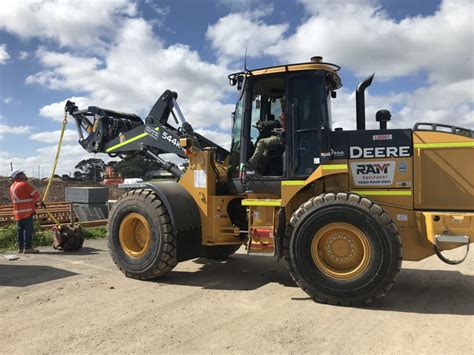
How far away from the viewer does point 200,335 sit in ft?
14.9

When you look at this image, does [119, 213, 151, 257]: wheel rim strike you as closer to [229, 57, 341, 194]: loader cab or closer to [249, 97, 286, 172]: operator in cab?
[229, 57, 341, 194]: loader cab

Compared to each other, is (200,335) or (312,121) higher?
(312,121)

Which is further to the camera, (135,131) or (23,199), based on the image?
(23,199)

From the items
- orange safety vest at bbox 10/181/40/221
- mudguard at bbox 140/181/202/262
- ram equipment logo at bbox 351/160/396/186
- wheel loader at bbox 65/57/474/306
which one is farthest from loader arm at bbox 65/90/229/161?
ram equipment logo at bbox 351/160/396/186

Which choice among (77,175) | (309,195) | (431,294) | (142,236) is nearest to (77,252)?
(142,236)

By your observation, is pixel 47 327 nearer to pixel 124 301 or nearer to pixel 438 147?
pixel 124 301

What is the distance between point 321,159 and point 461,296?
263 centimetres

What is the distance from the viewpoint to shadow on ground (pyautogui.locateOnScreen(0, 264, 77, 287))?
6750mm

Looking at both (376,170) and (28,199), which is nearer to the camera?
(376,170)

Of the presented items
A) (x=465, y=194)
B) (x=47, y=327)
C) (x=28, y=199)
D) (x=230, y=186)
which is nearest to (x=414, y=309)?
(x=465, y=194)

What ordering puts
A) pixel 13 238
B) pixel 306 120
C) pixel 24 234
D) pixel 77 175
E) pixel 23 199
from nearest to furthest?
1. pixel 306 120
2. pixel 24 234
3. pixel 23 199
4. pixel 13 238
5. pixel 77 175

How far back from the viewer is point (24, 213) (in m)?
9.23

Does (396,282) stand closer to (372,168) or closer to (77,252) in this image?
(372,168)

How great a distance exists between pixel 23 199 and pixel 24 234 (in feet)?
2.36
